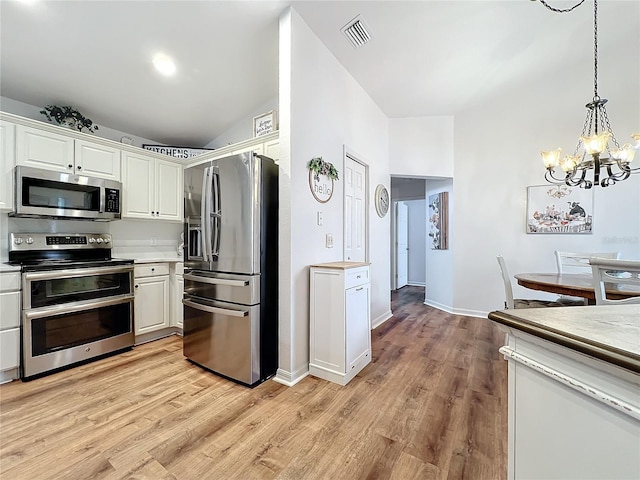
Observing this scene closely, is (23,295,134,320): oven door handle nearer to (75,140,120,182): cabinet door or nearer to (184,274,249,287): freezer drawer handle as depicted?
(184,274,249,287): freezer drawer handle

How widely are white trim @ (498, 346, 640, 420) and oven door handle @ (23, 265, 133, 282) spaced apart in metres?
3.21

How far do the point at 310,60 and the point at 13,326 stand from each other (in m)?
3.33

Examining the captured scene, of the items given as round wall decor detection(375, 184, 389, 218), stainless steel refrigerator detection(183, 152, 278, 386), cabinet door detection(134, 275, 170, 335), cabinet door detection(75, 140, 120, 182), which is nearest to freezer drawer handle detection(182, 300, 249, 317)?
stainless steel refrigerator detection(183, 152, 278, 386)

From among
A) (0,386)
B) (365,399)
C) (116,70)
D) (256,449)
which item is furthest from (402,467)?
(116,70)

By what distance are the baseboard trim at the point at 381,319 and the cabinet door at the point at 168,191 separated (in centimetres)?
292

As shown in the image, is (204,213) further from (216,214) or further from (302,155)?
(302,155)

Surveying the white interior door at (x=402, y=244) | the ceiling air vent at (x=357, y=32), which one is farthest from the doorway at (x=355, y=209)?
the white interior door at (x=402, y=244)

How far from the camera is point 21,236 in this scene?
2.54 metres

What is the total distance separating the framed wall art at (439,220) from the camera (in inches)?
177

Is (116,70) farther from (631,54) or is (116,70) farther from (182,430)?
(631,54)

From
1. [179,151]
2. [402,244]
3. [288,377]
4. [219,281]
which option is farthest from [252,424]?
[402,244]

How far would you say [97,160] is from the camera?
2.85 meters

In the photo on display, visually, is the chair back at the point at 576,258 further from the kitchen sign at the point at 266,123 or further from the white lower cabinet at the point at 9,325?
the white lower cabinet at the point at 9,325

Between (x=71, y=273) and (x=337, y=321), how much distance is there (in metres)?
2.40
